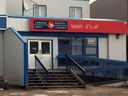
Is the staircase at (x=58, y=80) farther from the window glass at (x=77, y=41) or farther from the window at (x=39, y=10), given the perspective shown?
the window at (x=39, y=10)

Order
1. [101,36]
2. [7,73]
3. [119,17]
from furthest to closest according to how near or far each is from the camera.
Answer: [119,17] < [101,36] < [7,73]

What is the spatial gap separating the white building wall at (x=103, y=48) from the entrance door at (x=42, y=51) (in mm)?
4023

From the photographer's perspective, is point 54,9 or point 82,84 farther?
point 54,9

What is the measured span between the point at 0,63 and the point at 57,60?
4.31 metres

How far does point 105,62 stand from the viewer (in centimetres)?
2072

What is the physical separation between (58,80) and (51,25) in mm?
5209

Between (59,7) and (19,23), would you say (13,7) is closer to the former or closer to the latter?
(59,7)

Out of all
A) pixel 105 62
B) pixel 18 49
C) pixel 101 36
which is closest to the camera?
pixel 18 49

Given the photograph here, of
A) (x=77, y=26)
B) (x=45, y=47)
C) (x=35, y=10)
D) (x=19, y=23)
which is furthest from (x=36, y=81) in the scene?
(x=35, y=10)

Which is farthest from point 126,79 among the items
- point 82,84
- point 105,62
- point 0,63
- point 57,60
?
point 0,63

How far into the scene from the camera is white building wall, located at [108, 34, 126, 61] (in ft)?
75.0

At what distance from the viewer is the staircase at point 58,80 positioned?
1641cm

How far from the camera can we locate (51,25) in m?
21.2

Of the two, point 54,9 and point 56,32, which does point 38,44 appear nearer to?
point 56,32
